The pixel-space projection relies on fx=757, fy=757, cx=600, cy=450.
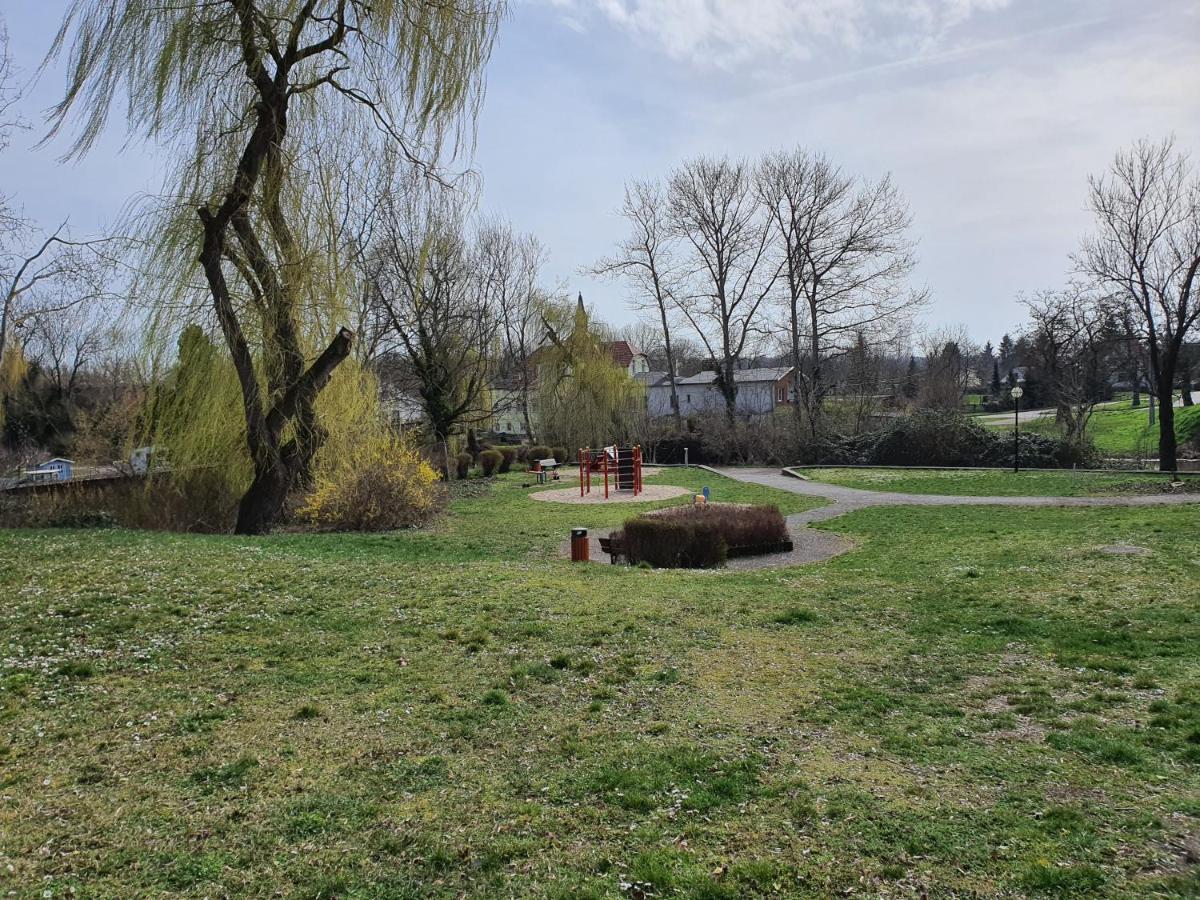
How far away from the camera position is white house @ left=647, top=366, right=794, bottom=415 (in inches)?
2388

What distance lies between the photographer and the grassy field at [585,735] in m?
3.03

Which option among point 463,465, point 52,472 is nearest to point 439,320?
point 463,465

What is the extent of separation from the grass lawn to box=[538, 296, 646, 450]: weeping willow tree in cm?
1381

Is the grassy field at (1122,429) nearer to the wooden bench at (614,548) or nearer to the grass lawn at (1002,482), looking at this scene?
the grass lawn at (1002,482)

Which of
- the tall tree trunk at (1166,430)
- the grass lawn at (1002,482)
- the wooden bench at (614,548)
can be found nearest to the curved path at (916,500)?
the grass lawn at (1002,482)

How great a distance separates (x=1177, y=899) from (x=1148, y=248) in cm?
2761

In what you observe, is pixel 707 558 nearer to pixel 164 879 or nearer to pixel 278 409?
pixel 278 409

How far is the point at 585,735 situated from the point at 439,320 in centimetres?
2660

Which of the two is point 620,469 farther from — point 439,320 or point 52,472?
point 52,472

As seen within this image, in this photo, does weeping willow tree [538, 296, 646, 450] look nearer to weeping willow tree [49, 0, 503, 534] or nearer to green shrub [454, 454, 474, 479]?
green shrub [454, 454, 474, 479]

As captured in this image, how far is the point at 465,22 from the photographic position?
1159 cm

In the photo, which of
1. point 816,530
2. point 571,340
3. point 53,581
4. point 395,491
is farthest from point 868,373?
point 53,581

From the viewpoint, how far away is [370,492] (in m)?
15.8

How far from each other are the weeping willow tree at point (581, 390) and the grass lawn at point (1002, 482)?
13.8 metres
